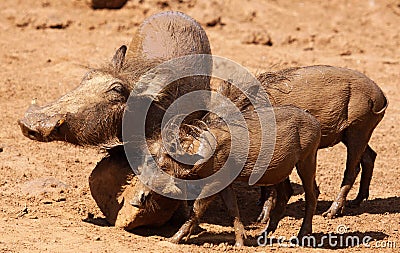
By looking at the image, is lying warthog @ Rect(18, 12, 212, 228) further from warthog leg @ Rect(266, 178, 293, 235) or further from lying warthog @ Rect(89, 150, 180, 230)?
warthog leg @ Rect(266, 178, 293, 235)

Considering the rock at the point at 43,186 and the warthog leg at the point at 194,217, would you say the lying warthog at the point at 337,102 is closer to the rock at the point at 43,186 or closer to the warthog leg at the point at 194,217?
the warthog leg at the point at 194,217

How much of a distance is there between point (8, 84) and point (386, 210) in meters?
5.30

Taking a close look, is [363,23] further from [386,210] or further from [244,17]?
[386,210]

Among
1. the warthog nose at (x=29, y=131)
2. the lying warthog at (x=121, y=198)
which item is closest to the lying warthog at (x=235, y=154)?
the lying warthog at (x=121, y=198)

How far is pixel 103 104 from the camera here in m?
6.42

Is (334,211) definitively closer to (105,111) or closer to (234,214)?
(234,214)

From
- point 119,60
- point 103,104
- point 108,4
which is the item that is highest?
point 119,60

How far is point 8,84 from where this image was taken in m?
10.4

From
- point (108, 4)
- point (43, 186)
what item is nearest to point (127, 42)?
point (108, 4)

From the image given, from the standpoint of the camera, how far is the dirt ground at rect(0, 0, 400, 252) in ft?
20.6

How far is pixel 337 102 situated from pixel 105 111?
2.11 m

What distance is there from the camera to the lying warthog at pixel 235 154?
5988 millimetres

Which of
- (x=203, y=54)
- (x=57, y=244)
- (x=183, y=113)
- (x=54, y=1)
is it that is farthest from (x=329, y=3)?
(x=57, y=244)

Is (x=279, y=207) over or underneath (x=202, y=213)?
underneath
